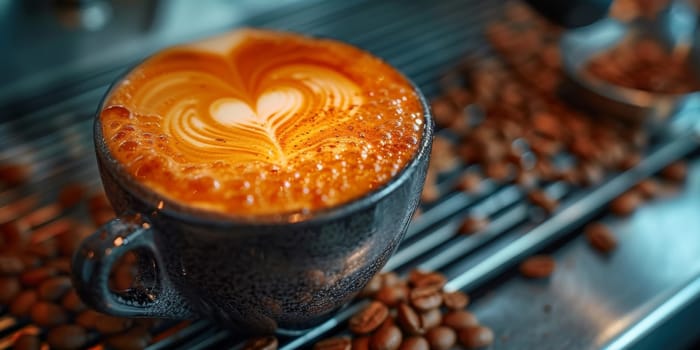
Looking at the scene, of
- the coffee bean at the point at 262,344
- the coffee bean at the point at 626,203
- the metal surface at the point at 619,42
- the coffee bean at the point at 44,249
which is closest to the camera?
the coffee bean at the point at 262,344

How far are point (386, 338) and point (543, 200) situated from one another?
0.32m

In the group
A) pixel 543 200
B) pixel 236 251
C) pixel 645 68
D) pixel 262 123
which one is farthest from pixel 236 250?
pixel 645 68

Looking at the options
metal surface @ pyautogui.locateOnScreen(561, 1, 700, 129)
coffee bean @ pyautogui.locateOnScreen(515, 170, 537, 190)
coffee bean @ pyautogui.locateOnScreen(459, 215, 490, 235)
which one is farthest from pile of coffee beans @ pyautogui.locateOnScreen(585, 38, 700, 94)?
coffee bean @ pyautogui.locateOnScreen(459, 215, 490, 235)

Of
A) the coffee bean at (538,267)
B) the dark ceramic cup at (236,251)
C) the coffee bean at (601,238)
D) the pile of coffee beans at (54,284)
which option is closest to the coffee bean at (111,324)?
the pile of coffee beans at (54,284)

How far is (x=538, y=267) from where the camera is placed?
760mm

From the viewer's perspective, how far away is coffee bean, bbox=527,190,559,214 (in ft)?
2.74

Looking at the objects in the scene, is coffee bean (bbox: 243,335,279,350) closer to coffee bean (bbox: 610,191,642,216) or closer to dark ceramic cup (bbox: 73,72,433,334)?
dark ceramic cup (bbox: 73,72,433,334)

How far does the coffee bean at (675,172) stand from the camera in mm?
913

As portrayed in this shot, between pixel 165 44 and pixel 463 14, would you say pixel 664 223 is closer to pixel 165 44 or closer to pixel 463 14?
pixel 463 14

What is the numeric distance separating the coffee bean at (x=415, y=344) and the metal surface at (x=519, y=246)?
71 millimetres

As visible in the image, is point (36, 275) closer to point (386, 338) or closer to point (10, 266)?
point (10, 266)

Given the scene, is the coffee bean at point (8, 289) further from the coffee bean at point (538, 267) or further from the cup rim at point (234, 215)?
the coffee bean at point (538, 267)

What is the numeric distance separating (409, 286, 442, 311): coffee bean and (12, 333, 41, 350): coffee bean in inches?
15.7

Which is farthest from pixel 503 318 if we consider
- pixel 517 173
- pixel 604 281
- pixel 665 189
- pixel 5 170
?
pixel 5 170
